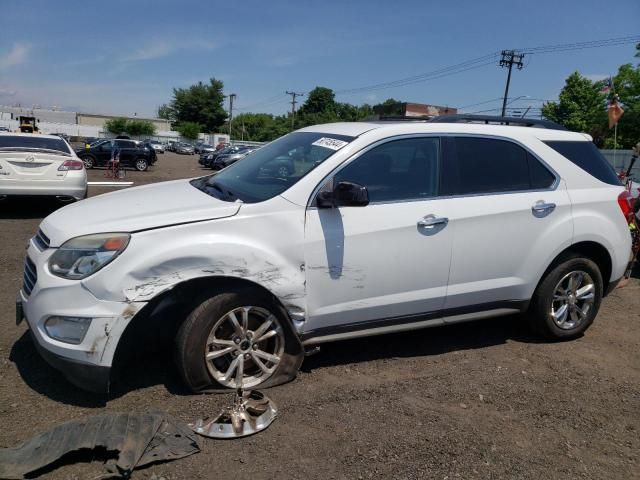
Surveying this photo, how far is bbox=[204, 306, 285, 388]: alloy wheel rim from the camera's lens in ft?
10.3

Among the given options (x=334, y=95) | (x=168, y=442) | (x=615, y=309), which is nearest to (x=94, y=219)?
(x=168, y=442)

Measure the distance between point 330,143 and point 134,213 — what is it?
144 centimetres

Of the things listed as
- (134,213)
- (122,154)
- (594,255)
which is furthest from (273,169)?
(122,154)

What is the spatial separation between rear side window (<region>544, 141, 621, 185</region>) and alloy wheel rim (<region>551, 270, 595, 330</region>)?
854mm

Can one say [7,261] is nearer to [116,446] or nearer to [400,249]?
[116,446]

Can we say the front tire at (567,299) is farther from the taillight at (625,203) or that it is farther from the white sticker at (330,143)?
the white sticker at (330,143)

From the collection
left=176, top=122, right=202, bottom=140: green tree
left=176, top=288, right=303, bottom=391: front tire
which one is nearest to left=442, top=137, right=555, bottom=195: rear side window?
left=176, top=288, right=303, bottom=391: front tire

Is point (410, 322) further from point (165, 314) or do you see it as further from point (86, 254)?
point (86, 254)

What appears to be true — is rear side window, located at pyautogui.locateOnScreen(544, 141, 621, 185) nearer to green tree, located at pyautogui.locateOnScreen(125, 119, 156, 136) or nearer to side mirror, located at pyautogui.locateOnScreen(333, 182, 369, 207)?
side mirror, located at pyautogui.locateOnScreen(333, 182, 369, 207)

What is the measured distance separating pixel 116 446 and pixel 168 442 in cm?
26

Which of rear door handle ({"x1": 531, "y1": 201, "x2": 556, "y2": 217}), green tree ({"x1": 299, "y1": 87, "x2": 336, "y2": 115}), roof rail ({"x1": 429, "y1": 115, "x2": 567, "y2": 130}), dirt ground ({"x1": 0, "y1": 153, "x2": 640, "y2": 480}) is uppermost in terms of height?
green tree ({"x1": 299, "y1": 87, "x2": 336, "y2": 115})

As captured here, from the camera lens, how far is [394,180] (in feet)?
11.9

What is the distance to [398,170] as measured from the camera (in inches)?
144

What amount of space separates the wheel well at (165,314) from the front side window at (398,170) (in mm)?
1021
